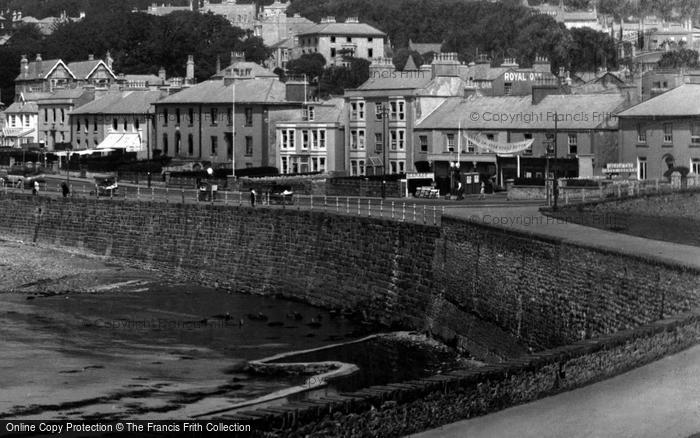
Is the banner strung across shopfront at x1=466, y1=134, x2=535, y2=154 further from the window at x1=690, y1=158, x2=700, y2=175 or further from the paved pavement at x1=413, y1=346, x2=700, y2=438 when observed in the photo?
the paved pavement at x1=413, y1=346, x2=700, y2=438

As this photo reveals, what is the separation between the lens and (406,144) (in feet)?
275

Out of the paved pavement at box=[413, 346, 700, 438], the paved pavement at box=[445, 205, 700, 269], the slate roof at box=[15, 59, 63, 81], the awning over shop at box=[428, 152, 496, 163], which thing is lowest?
the paved pavement at box=[413, 346, 700, 438]

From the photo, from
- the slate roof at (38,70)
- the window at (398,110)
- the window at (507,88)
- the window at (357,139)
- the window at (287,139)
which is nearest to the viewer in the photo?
the window at (398,110)

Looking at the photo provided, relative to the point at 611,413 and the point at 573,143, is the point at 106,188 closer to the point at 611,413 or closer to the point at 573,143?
the point at 573,143

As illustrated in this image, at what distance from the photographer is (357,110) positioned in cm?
8706

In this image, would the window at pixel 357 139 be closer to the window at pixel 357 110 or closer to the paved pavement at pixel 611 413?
the window at pixel 357 110

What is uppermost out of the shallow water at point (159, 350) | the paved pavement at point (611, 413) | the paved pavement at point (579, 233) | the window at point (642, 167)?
the window at point (642, 167)

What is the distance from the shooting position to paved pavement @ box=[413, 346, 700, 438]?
83.3 ft

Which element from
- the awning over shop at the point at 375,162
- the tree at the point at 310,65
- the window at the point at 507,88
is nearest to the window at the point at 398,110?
the awning over shop at the point at 375,162

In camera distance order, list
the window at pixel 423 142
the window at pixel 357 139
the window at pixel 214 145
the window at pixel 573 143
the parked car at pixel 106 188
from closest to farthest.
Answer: the window at pixel 573 143 < the parked car at pixel 106 188 < the window at pixel 423 142 < the window at pixel 357 139 < the window at pixel 214 145

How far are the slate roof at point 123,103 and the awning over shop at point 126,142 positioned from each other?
6.38 feet

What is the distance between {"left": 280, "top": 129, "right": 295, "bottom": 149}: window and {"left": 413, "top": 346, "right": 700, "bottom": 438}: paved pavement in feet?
206

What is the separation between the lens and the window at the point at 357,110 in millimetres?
86750

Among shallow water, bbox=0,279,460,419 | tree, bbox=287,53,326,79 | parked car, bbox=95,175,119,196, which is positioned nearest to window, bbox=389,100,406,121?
parked car, bbox=95,175,119,196
